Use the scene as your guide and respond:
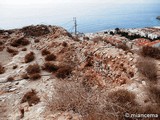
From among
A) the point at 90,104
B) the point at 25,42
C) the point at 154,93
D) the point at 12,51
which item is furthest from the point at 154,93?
the point at 25,42

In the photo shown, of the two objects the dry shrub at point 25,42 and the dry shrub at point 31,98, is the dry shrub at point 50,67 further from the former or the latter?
the dry shrub at point 25,42

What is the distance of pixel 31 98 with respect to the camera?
8.73 metres

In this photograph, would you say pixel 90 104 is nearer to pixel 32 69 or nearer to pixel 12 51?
pixel 32 69

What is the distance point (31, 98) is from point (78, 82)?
2264 mm

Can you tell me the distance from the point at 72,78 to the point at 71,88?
10.0 feet

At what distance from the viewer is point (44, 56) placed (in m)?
14.1

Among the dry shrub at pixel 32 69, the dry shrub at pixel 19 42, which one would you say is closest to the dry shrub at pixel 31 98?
the dry shrub at pixel 32 69

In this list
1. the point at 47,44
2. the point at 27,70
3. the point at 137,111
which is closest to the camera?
the point at 137,111

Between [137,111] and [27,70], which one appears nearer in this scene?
[137,111]

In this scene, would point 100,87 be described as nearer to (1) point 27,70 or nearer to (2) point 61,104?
(2) point 61,104

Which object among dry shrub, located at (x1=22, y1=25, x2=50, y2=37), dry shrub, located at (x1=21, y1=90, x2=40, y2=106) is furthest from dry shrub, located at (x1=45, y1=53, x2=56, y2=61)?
dry shrub, located at (x1=22, y1=25, x2=50, y2=37)

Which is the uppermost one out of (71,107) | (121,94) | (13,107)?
(121,94)

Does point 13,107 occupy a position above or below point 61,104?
below

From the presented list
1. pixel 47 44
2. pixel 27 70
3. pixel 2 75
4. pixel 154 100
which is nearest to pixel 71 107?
pixel 154 100
